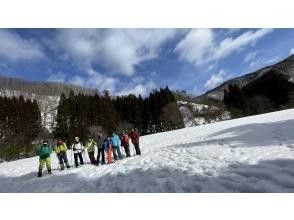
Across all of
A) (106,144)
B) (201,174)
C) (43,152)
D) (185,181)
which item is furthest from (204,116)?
(185,181)

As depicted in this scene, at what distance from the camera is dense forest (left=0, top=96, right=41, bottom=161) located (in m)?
39.5

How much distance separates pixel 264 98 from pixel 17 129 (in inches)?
2373

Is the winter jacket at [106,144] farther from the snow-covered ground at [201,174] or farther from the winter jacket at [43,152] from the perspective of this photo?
the winter jacket at [43,152]

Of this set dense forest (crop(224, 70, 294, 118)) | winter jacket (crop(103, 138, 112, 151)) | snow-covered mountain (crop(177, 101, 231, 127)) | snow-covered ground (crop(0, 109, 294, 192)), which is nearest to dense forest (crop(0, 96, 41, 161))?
snow-covered ground (crop(0, 109, 294, 192))

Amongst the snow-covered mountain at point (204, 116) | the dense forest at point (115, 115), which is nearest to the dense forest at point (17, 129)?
the dense forest at point (115, 115)

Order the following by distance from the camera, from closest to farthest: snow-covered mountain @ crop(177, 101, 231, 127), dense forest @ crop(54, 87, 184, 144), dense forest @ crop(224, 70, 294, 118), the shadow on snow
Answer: the shadow on snow, dense forest @ crop(54, 87, 184, 144), dense forest @ crop(224, 70, 294, 118), snow-covered mountain @ crop(177, 101, 231, 127)

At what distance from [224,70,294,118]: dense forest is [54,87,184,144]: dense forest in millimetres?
18236

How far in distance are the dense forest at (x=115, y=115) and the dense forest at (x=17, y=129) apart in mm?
5691

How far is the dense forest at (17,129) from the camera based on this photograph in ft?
130

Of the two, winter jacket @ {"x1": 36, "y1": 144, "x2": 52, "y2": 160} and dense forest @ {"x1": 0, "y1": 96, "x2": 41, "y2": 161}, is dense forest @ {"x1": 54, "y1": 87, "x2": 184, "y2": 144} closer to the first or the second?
dense forest @ {"x1": 0, "y1": 96, "x2": 41, "y2": 161}

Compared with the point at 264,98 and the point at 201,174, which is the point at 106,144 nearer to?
the point at 201,174

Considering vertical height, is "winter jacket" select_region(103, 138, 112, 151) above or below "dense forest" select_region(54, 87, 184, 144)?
below

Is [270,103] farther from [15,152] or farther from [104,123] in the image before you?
A: [15,152]

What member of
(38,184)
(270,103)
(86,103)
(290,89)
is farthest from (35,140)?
(290,89)
